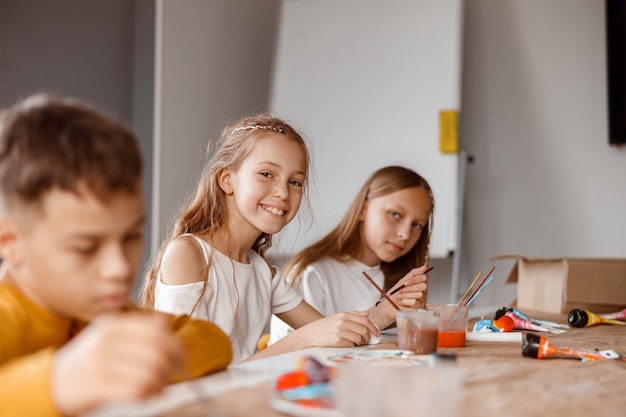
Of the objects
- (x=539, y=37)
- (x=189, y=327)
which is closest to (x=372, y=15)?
(x=539, y=37)

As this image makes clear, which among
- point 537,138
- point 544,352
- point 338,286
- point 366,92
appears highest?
point 366,92

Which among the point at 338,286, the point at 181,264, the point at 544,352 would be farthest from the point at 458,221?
the point at 544,352

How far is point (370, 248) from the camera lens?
2.24 metres

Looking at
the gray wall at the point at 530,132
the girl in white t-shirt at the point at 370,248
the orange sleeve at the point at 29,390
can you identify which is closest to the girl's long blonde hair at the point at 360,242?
the girl in white t-shirt at the point at 370,248

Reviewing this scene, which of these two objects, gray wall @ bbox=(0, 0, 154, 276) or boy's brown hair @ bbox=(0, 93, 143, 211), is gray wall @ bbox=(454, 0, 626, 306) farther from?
boy's brown hair @ bbox=(0, 93, 143, 211)

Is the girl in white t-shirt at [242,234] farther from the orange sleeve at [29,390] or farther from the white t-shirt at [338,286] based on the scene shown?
the orange sleeve at [29,390]

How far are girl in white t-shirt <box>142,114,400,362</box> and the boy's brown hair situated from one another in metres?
0.69

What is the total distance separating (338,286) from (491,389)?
1337 millimetres

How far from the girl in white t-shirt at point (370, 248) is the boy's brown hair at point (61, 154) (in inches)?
52.1

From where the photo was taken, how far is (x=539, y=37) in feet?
10.7

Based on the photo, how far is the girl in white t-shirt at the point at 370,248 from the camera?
2.12 m

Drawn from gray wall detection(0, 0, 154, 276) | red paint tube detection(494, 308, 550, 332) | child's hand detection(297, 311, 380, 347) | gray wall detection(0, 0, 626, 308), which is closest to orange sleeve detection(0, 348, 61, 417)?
child's hand detection(297, 311, 380, 347)

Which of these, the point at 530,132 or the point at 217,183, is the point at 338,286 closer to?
Answer: the point at 217,183

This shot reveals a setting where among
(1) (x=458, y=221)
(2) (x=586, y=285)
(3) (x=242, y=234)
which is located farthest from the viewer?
(1) (x=458, y=221)
